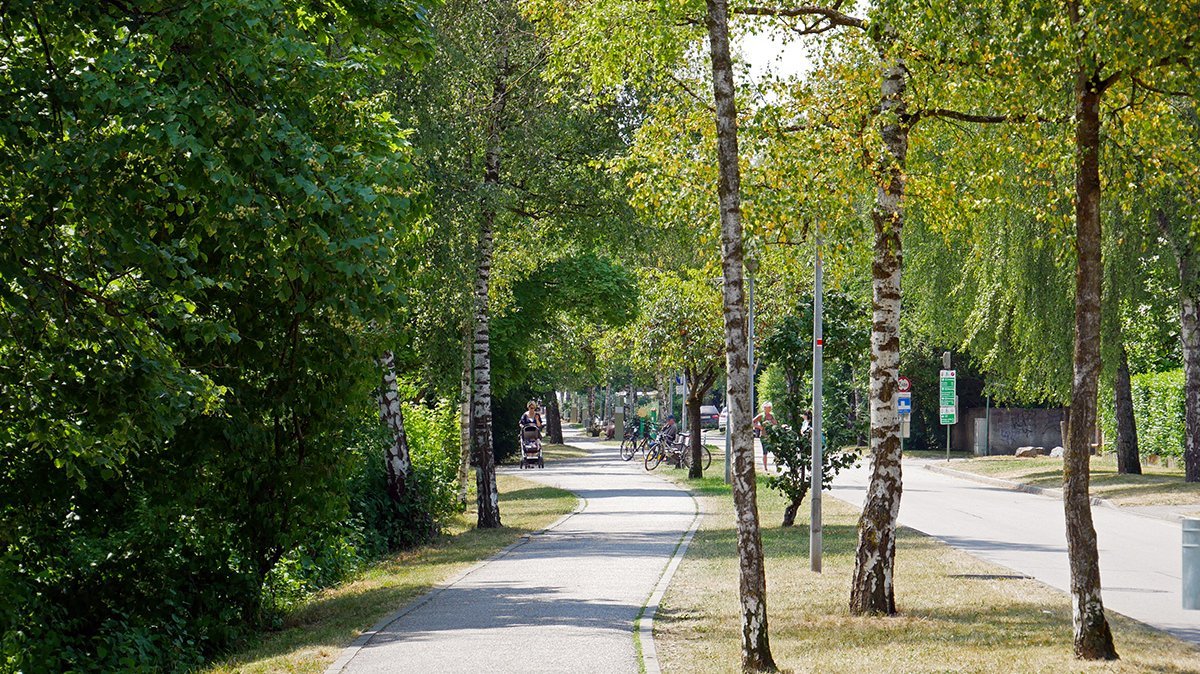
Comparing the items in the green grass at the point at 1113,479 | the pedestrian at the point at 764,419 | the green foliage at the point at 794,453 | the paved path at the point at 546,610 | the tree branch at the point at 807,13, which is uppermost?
the tree branch at the point at 807,13

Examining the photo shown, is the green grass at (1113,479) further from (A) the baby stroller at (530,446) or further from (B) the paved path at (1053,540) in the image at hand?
(A) the baby stroller at (530,446)

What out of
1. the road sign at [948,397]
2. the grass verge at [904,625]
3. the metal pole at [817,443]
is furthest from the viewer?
the road sign at [948,397]

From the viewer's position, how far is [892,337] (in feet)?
41.6

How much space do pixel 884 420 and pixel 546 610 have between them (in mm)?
3524

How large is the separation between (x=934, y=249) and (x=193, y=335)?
1243 inches

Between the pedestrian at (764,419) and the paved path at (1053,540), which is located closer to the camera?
the paved path at (1053,540)

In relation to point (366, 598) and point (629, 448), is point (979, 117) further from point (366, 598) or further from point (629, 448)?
point (629, 448)

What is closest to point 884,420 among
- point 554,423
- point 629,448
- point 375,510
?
point 375,510

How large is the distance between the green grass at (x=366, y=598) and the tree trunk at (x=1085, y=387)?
5428mm

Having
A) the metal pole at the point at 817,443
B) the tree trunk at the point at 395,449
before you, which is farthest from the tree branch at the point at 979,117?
the tree trunk at the point at 395,449

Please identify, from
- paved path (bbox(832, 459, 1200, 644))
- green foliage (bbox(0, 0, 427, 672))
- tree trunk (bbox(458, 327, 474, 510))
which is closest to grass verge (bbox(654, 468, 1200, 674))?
paved path (bbox(832, 459, 1200, 644))

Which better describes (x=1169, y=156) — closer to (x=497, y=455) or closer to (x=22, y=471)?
(x=22, y=471)

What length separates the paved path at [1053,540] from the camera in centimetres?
1446

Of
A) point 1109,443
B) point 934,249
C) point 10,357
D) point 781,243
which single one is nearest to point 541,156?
point 781,243
